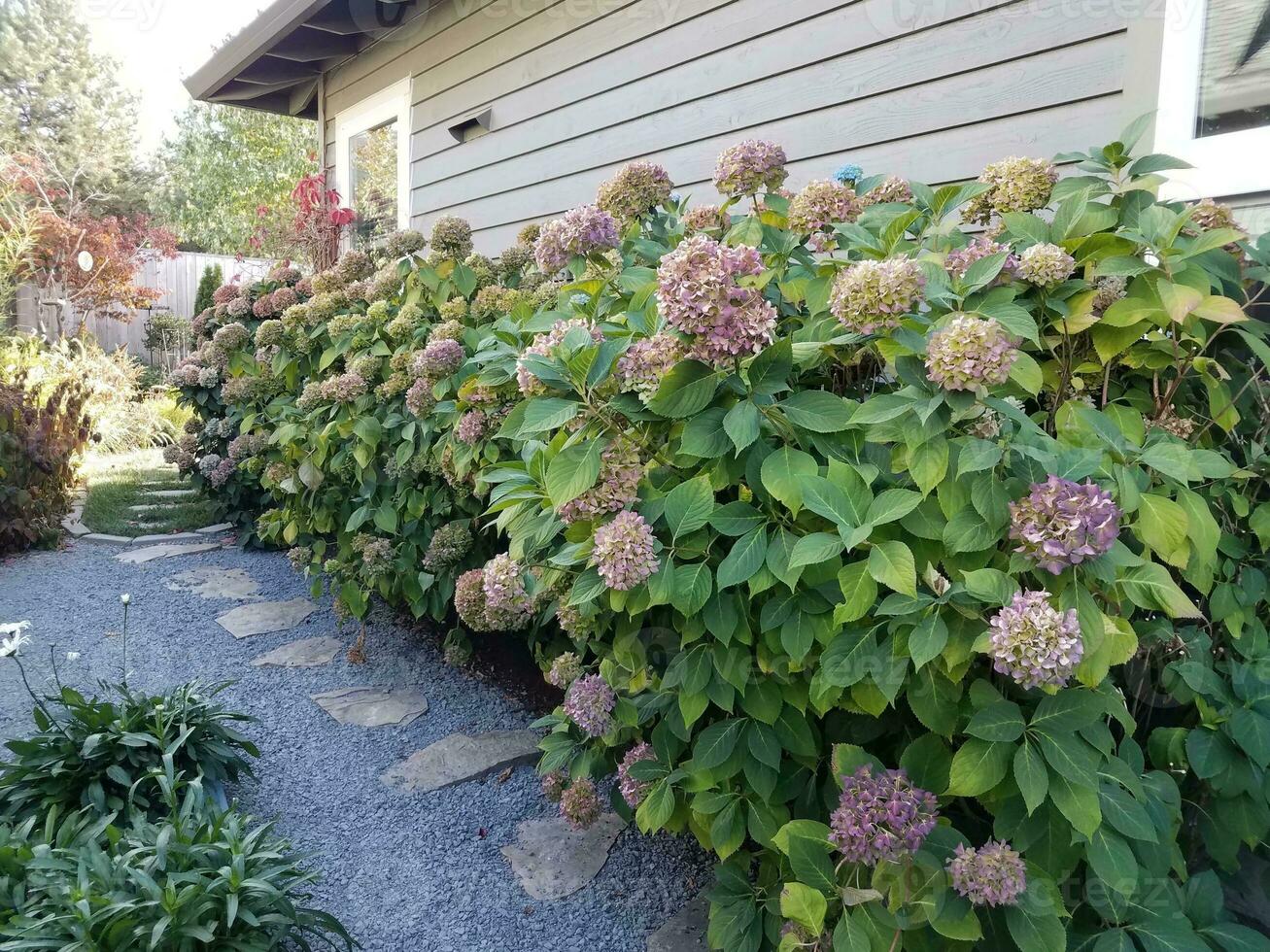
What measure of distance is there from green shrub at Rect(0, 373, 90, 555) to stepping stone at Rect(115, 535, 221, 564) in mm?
491

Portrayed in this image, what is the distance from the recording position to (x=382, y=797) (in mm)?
2287

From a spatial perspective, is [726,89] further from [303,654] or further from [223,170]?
[223,170]

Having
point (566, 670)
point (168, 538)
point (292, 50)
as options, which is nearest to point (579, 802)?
point (566, 670)

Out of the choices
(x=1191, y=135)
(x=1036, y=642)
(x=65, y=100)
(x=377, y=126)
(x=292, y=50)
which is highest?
(x=65, y=100)

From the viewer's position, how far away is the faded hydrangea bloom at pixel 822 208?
161 cm

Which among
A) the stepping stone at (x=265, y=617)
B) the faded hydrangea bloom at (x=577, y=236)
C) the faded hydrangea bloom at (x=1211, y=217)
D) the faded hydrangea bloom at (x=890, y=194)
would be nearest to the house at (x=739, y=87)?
the faded hydrangea bloom at (x=1211, y=217)

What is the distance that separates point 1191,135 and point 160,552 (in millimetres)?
5059

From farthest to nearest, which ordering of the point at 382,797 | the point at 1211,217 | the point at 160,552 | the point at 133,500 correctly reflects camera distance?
the point at 133,500 → the point at 160,552 → the point at 382,797 → the point at 1211,217

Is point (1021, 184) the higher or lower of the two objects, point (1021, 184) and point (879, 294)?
the higher

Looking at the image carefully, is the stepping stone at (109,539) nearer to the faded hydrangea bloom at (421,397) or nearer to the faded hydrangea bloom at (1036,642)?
the faded hydrangea bloom at (421,397)

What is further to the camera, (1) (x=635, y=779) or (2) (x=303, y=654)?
(2) (x=303, y=654)

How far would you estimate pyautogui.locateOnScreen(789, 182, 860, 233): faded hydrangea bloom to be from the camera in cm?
161

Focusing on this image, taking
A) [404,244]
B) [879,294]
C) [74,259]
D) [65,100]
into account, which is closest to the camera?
[879,294]

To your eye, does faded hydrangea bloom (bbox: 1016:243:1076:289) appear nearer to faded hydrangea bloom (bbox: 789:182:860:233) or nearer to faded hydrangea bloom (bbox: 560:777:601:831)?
faded hydrangea bloom (bbox: 789:182:860:233)
